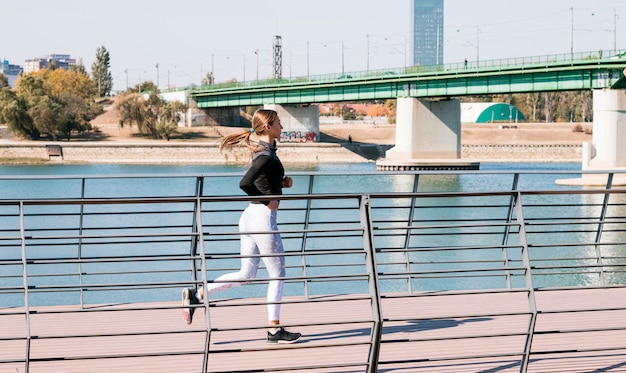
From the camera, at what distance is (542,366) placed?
6.83 m

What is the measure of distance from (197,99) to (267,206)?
382 feet

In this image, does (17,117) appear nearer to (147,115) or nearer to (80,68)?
(147,115)

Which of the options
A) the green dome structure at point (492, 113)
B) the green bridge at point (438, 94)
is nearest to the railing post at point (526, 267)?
the green bridge at point (438, 94)

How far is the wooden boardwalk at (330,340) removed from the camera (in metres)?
6.32

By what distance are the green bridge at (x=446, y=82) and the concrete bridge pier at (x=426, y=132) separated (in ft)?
5.51

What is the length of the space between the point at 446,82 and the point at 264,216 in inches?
3007

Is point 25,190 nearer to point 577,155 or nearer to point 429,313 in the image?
point 429,313

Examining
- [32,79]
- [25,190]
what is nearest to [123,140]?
[32,79]

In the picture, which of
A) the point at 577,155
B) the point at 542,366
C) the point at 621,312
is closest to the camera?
the point at 542,366

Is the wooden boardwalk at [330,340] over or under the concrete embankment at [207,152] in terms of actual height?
over

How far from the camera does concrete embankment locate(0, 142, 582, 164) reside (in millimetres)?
95812

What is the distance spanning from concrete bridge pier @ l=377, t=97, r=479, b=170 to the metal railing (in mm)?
19227

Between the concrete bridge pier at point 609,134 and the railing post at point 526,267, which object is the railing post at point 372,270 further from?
the concrete bridge pier at point 609,134

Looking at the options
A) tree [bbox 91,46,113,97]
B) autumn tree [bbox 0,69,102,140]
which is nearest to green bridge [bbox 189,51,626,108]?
autumn tree [bbox 0,69,102,140]
